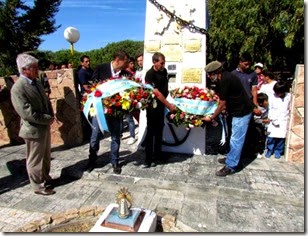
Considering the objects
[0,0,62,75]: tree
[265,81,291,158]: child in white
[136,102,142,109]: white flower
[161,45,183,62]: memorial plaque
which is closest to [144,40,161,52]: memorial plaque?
[161,45,183,62]: memorial plaque

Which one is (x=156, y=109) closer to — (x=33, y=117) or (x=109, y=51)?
(x=33, y=117)

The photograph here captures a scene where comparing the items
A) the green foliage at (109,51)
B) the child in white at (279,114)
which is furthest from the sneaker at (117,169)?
the green foliage at (109,51)

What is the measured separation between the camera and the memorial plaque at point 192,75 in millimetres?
5516

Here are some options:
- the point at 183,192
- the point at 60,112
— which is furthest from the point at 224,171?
the point at 60,112

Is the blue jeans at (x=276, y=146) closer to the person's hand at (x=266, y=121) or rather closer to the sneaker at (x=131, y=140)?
the person's hand at (x=266, y=121)

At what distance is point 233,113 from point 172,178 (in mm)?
1381

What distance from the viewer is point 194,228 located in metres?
3.41

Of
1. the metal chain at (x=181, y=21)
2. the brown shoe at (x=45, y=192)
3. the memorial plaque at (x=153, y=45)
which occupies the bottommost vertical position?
the brown shoe at (x=45, y=192)

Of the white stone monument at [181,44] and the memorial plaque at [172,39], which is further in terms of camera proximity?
the memorial plaque at [172,39]

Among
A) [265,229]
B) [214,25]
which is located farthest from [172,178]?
[214,25]

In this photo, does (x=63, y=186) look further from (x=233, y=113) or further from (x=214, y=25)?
(x=214, y=25)

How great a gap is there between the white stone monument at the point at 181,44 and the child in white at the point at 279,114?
1254 millimetres

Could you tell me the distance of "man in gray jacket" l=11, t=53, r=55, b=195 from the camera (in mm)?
3781

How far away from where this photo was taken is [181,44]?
5.55m
